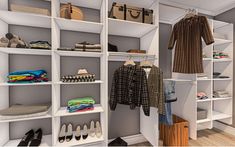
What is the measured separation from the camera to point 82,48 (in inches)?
56.2

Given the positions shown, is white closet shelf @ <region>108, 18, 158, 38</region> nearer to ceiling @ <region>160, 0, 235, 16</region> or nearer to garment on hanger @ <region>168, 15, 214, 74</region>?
garment on hanger @ <region>168, 15, 214, 74</region>

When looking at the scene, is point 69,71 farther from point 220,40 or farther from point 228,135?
point 228,135

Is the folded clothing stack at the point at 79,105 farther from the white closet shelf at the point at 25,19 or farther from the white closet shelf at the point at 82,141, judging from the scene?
the white closet shelf at the point at 25,19

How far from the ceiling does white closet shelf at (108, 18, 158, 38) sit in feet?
2.86

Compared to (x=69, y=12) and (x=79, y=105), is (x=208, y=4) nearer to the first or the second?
(x=69, y=12)

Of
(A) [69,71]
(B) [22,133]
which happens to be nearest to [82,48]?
(A) [69,71]

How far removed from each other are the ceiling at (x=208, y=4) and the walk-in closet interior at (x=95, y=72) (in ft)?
0.12

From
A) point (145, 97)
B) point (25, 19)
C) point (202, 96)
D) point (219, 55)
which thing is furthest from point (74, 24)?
point (219, 55)

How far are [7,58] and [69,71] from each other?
0.73m

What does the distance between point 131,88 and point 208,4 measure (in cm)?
227

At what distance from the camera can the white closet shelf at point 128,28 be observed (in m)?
1.52

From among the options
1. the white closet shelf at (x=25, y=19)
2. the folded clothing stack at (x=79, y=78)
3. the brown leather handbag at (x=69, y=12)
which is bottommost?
the folded clothing stack at (x=79, y=78)

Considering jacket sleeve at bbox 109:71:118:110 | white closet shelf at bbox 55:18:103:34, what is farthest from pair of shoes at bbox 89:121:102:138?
white closet shelf at bbox 55:18:103:34

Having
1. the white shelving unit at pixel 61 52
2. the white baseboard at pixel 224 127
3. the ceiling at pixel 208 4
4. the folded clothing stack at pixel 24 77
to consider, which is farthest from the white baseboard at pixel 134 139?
the ceiling at pixel 208 4
